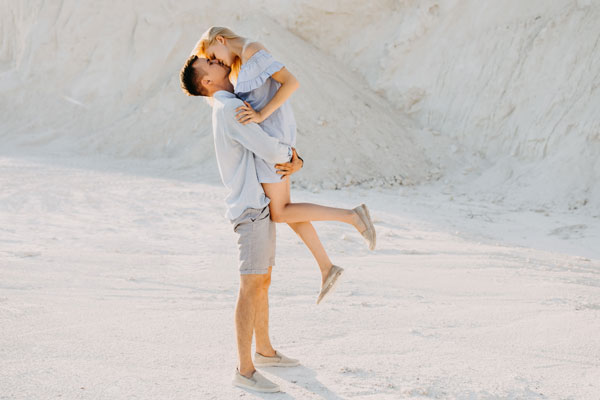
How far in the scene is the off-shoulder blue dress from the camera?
293 cm

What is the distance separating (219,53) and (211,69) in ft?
0.29

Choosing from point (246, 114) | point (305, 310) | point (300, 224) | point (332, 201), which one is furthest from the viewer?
point (332, 201)

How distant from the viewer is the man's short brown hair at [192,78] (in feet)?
9.71

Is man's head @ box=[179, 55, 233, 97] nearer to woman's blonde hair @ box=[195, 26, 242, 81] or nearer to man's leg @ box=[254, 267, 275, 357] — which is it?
woman's blonde hair @ box=[195, 26, 242, 81]

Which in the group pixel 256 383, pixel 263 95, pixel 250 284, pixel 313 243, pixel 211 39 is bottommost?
pixel 256 383

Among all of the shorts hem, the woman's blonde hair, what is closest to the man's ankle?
the shorts hem

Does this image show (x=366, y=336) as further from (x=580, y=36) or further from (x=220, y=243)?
(x=580, y=36)

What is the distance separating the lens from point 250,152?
2904 mm

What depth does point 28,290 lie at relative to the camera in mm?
4273

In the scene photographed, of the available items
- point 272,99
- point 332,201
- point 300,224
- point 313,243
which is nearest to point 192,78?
point 272,99

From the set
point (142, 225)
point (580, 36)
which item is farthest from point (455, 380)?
point (580, 36)

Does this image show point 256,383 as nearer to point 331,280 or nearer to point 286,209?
point 331,280

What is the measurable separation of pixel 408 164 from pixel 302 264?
6.45 m

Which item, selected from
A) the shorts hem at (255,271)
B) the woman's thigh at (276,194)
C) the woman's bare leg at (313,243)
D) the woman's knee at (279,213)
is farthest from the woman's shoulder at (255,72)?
the shorts hem at (255,271)
